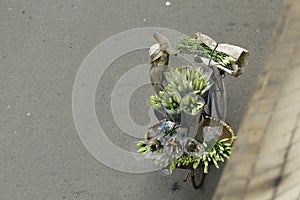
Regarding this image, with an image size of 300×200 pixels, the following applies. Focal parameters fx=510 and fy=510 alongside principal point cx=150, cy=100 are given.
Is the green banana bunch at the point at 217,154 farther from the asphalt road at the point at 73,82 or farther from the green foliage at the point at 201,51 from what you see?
the asphalt road at the point at 73,82

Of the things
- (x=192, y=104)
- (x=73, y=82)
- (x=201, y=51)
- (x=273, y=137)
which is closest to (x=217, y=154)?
(x=192, y=104)

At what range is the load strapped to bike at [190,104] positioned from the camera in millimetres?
1765

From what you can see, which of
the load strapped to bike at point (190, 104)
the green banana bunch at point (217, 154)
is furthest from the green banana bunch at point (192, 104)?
the green banana bunch at point (217, 154)

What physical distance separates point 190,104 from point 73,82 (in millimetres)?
933

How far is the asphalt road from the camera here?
227 cm

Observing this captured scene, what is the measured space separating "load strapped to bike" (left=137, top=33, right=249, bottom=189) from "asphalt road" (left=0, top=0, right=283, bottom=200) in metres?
0.41

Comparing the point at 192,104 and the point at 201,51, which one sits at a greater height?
the point at 201,51

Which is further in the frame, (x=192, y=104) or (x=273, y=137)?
(x=192, y=104)

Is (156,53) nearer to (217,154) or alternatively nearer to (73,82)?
(217,154)

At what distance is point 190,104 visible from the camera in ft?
5.70

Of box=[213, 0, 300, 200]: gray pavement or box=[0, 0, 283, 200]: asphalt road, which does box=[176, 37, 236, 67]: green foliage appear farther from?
box=[213, 0, 300, 200]: gray pavement

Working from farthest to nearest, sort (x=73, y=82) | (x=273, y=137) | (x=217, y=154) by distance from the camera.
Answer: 1. (x=73, y=82)
2. (x=217, y=154)
3. (x=273, y=137)

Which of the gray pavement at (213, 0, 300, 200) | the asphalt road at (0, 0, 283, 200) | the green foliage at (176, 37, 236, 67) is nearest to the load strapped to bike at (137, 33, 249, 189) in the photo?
the green foliage at (176, 37, 236, 67)

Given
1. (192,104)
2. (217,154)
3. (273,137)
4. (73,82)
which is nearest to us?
(273,137)
